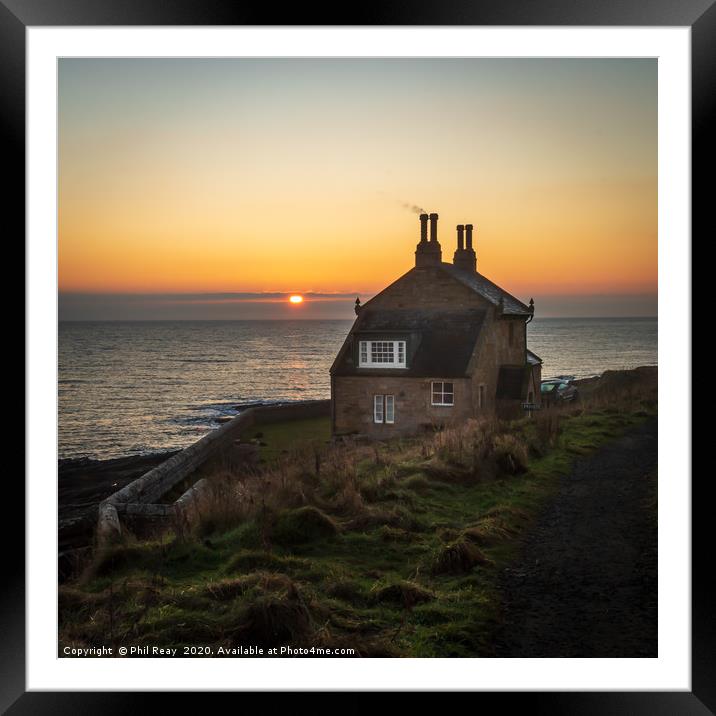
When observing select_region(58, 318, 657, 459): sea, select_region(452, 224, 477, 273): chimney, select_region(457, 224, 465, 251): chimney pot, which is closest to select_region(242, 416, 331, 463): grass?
select_region(58, 318, 657, 459): sea

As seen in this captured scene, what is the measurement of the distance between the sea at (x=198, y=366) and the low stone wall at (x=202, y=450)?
0.21m

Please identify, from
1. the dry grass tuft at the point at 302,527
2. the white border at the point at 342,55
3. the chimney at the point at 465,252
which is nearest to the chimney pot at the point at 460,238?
the chimney at the point at 465,252

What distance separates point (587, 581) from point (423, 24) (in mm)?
4417

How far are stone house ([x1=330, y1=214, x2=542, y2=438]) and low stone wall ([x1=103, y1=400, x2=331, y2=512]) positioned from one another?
35.9 inches

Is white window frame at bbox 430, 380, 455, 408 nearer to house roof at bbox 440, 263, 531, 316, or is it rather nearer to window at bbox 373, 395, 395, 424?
window at bbox 373, 395, 395, 424

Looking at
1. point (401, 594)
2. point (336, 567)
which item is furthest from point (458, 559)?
point (336, 567)

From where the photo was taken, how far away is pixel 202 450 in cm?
1000

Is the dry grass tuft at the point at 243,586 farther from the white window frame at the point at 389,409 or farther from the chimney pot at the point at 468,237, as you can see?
the white window frame at the point at 389,409

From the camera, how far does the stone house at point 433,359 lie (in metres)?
10.1

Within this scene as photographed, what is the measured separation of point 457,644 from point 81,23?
17.1 feet

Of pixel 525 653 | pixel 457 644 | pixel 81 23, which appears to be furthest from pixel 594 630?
pixel 81 23

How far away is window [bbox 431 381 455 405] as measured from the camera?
10.2 m

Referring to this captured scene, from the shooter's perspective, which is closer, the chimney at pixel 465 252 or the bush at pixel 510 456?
the bush at pixel 510 456

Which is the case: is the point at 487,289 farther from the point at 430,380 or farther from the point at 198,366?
the point at 198,366
